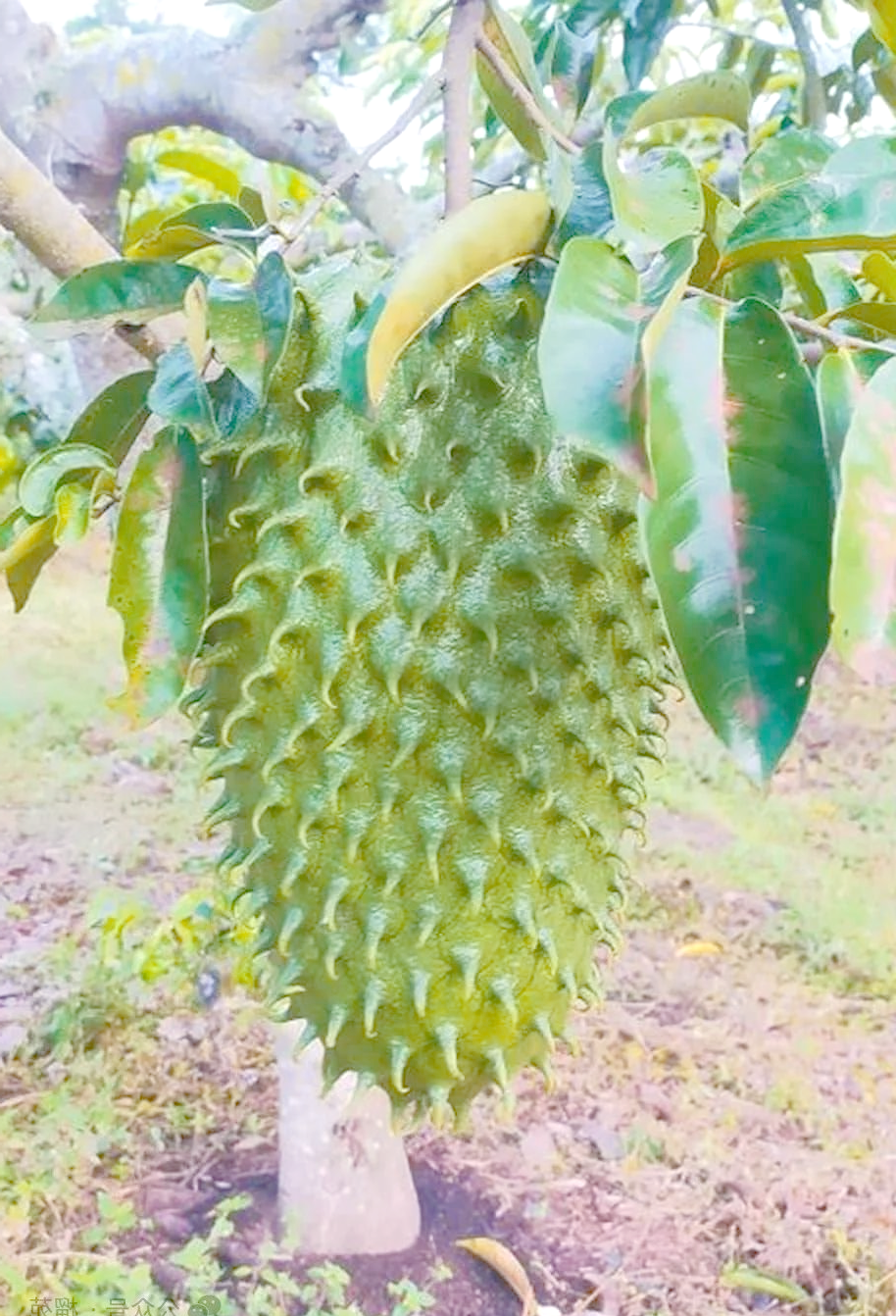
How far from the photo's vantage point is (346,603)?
0.80 metres

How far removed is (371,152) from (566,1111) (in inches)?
77.6

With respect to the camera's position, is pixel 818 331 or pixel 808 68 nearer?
pixel 818 331

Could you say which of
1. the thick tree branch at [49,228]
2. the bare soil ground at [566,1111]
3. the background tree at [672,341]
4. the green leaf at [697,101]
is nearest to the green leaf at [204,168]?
the background tree at [672,341]

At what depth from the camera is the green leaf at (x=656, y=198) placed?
60 cm

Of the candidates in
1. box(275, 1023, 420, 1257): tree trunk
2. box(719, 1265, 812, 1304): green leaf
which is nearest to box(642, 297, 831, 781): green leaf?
box(275, 1023, 420, 1257): tree trunk

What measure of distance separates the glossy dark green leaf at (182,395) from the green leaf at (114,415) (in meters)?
0.07

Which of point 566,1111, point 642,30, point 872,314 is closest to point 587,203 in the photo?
point 872,314

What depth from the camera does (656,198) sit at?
63cm

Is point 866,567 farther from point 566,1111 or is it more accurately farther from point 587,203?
point 566,1111

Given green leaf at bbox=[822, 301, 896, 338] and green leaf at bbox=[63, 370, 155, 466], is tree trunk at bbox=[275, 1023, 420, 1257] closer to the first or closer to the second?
green leaf at bbox=[63, 370, 155, 466]

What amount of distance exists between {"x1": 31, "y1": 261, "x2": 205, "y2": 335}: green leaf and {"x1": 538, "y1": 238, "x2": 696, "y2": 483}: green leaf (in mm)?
287

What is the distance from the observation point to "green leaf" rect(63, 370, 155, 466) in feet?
2.74

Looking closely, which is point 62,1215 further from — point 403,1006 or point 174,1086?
point 403,1006

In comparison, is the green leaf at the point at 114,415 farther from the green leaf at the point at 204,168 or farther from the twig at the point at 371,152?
the green leaf at the point at 204,168
